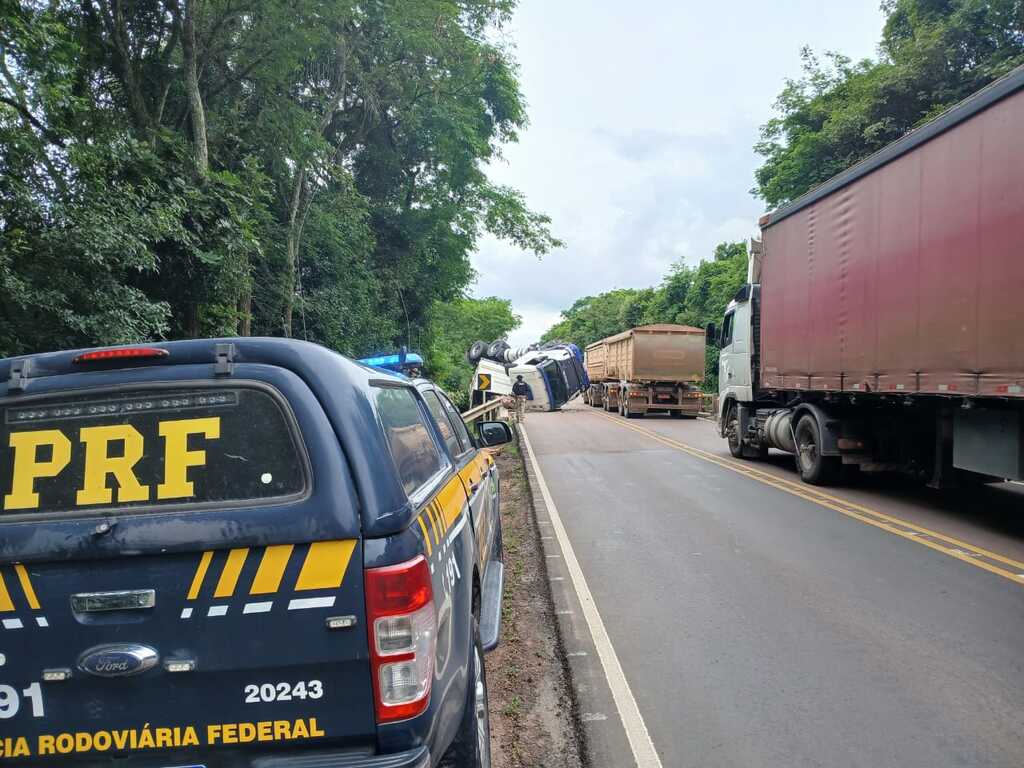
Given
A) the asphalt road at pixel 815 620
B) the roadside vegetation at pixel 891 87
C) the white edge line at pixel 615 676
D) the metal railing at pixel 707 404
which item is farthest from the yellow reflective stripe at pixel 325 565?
the metal railing at pixel 707 404

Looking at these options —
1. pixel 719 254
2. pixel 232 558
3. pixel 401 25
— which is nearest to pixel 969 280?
pixel 232 558

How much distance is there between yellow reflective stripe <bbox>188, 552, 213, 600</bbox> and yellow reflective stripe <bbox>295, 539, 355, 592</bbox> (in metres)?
0.27

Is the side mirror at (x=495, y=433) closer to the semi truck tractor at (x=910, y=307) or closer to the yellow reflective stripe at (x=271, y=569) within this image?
the yellow reflective stripe at (x=271, y=569)

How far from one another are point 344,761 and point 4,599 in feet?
3.59

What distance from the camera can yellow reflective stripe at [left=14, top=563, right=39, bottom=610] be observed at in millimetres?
2031

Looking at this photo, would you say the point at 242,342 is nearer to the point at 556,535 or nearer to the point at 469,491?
the point at 469,491

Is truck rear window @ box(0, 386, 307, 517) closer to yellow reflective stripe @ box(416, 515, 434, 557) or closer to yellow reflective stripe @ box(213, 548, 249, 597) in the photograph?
yellow reflective stripe @ box(213, 548, 249, 597)

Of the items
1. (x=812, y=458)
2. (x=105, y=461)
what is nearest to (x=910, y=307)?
(x=812, y=458)

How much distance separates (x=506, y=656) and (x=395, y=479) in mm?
2689

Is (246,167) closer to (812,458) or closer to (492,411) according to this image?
(492,411)

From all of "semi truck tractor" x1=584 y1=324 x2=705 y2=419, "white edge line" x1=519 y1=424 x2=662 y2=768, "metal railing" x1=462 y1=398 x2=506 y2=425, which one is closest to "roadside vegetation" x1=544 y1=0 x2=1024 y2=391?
"semi truck tractor" x1=584 y1=324 x2=705 y2=419

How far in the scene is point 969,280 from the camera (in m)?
6.96

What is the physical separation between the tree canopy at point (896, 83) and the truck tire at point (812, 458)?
482 inches

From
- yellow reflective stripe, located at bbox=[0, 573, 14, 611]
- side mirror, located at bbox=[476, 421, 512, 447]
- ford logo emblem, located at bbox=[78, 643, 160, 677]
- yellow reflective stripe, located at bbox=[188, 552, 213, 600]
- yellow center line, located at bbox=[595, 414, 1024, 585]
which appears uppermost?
side mirror, located at bbox=[476, 421, 512, 447]
